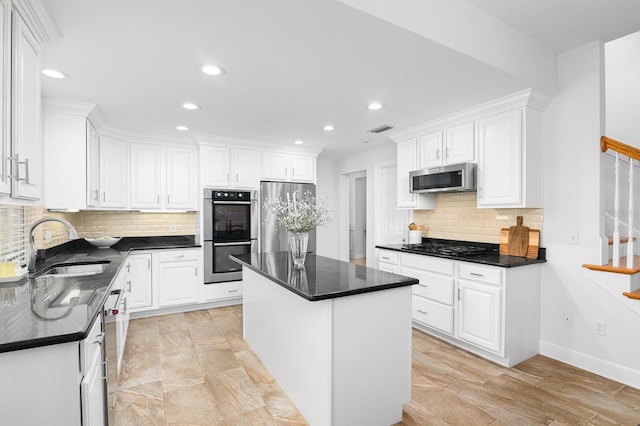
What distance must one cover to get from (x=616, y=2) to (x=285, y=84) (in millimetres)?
2408

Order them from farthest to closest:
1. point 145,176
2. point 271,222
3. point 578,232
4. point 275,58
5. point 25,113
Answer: point 271,222 < point 145,176 < point 578,232 < point 275,58 < point 25,113

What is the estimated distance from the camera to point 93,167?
3.60 metres

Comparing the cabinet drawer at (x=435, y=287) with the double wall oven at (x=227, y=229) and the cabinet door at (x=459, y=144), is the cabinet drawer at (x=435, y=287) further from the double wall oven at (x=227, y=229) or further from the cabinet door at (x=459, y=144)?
the double wall oven at (x=227, y=229)

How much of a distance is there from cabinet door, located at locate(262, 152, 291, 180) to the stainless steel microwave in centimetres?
197

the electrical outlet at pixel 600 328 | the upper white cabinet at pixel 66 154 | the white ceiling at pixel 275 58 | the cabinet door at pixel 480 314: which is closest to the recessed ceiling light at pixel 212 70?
the white ceiling at pixel 275 58

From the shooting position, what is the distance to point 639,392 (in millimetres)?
2379

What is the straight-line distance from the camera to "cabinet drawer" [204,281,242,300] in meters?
4.45

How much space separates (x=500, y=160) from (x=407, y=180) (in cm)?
122

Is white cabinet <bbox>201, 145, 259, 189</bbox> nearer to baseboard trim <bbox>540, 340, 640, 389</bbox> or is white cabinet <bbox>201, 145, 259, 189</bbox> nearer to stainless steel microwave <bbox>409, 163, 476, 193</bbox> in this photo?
stainless steel microwave <bbox>409, 163, 476, 193</bbox>

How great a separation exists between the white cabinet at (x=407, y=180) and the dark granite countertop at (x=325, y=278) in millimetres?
1802

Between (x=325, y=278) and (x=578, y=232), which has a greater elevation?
(x=578, y=232)

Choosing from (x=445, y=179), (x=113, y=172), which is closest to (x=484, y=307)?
(x=445, y=179)

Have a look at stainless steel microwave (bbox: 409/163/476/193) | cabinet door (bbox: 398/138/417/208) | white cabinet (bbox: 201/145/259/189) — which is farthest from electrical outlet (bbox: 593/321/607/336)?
white cabinet (bbox: 201/145/259/189)

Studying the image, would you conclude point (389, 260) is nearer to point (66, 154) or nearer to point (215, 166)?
point (215, 166)
